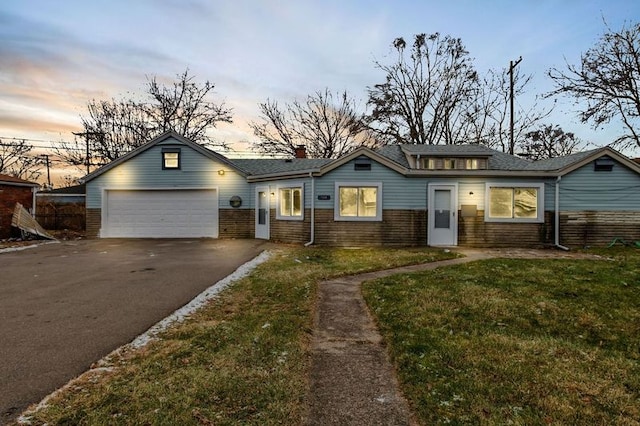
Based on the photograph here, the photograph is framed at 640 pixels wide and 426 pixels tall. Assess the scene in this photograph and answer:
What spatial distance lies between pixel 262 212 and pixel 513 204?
10.5 m

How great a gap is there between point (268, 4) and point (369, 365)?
12651 mm

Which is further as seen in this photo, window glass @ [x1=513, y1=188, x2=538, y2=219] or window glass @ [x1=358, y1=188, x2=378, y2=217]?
window glass @ [x1=358, y1=188, x2=378, y2=217]

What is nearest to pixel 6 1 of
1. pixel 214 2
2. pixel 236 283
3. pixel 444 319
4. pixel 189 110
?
pixel 214 2

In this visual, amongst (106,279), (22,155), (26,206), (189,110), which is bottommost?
(106,279)

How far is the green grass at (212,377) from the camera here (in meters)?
2.42

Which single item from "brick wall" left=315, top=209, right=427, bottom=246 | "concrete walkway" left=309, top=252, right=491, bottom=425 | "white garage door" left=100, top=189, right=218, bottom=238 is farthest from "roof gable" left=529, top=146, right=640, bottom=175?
"white garage door" left=100, top=189, right=218, bottom=238

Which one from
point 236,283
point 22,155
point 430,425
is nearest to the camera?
point 430,425

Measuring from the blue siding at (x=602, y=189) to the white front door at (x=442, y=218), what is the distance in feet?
13.4

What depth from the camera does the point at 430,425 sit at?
7.63 ft

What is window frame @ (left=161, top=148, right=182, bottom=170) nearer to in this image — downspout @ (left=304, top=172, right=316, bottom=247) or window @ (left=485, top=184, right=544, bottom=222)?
downspout @ (left=304, top=172, right=316, bottom=247)

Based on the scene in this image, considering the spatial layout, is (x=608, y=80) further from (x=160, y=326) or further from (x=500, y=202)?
(x=160, y=326)

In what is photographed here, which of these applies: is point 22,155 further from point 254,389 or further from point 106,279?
point 254,389

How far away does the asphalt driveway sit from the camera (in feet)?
10.5

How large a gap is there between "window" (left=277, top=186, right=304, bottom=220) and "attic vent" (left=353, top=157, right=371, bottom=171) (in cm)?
240
